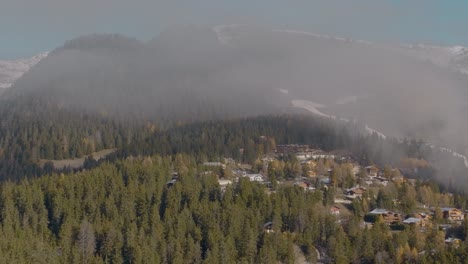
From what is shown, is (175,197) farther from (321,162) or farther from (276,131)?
(276,131)

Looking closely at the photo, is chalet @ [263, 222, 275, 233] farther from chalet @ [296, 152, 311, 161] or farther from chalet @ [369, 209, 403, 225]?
chalet @ [296, 152, 311, 161]

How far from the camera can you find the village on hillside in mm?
98500

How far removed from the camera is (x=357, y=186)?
380ft

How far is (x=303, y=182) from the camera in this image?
116 metres

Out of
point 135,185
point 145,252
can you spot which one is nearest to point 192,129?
point 135,185

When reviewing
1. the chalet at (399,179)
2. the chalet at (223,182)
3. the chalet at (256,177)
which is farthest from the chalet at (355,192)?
the chalet at (223,182)

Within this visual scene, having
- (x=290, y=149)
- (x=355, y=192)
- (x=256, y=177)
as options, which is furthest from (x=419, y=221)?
(x=290, y=149)

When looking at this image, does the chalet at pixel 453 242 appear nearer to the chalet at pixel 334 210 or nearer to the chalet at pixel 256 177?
the chalet at pixel 334 210

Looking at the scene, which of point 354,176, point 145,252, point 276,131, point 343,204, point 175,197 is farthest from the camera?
point 276,131

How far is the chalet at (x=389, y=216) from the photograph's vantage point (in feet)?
322

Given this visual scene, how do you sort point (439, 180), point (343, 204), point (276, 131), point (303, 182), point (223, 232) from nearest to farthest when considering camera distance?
point (223, 232) < point (343, 204) < point (303, 182) < point (439, 180) < point (276, 131)

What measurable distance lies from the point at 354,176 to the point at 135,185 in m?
44.5

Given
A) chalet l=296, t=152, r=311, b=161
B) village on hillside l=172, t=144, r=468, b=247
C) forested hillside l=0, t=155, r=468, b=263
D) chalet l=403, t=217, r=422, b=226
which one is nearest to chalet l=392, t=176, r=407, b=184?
village on hillside l=172, t=144, r=468, b=247

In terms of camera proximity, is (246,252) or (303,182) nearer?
(246,252)
